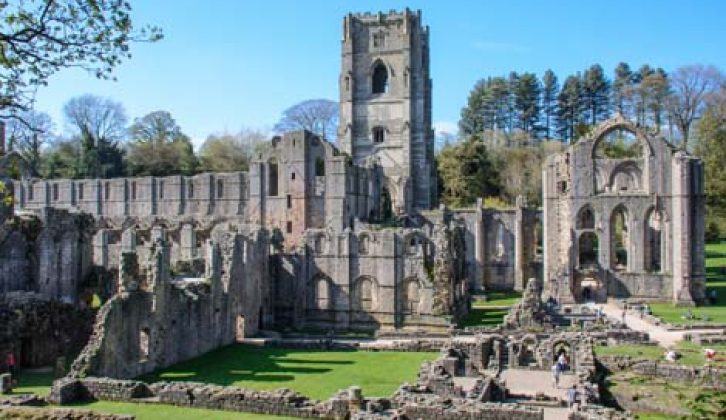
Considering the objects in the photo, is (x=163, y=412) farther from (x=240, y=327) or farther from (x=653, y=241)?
(x=653, y=241)

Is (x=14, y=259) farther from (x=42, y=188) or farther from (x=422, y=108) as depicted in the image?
(x=422, y=108)

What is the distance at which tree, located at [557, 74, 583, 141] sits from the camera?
288 ft

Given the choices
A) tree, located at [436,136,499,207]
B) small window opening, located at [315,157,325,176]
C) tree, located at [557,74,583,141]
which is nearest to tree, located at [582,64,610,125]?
tree, located at [557,74,583,141]

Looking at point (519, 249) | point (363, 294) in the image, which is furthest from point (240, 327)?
point (519, 249)

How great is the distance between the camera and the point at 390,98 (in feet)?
213

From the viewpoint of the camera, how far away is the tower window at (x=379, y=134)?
64.8 m

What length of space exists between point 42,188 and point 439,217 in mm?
32222

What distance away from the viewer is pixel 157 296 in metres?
27.5

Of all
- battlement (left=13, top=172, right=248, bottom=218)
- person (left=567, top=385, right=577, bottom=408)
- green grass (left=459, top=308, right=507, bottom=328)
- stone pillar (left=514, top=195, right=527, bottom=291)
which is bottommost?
person (left=567, top=385, right=577, bottom=408)

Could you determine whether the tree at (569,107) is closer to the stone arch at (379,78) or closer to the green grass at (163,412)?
the stone arch at (379,78)

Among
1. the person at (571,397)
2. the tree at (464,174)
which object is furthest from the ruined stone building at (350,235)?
the person at (571,397)

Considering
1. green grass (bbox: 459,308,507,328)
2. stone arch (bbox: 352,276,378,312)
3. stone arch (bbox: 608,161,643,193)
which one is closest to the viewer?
green grass (bbox: 459,308,507,328)

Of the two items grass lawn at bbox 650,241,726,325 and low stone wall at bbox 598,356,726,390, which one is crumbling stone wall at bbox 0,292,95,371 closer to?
low stone wall at bbox 598,356,726,390

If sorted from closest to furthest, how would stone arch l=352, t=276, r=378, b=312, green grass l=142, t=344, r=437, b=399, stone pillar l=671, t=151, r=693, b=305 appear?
green grass l=142, t=344, r=437, b=399, stone arch l=352, t=276, r=378, b=312, stone pillar l=671, t=151, r=693, b=305
